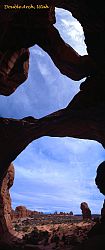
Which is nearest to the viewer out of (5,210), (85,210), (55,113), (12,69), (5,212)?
(55,113)

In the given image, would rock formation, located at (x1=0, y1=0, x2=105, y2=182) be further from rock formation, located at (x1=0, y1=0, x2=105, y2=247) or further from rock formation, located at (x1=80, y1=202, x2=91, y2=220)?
rock formation, located at (x1=80, y1=202, x2=91, y2=220)

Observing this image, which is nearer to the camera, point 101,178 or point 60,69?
point 101,178

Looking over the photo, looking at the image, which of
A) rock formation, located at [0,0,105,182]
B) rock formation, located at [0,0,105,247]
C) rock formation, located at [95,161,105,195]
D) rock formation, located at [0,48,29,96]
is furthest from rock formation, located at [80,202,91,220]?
rock formation, located at [0,48,29,96]

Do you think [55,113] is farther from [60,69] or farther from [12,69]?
[12,69]


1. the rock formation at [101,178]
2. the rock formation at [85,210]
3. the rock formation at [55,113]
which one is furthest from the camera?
the rock formation at [85,210]

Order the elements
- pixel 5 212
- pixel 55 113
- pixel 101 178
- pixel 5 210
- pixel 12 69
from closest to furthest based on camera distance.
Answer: pixel 55 113, pixel 101 178, pixel 5 212, pixel 5 210, pixel 12 69

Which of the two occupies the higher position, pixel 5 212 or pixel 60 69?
pixel 60 69

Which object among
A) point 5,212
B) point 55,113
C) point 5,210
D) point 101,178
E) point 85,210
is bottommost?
point 85,210

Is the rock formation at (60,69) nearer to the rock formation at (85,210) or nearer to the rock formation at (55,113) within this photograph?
the rock formation at (55,113)

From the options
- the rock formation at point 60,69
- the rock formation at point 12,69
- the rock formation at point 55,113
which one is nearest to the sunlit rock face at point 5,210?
the rock formation at point 60,69

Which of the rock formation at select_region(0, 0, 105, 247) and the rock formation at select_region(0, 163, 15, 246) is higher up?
the rock formation at select_region(0, 0, 105, 247)

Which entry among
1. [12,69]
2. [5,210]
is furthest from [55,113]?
[5,210]

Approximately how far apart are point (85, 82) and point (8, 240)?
41.5ft

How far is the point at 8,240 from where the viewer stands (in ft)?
69.3
